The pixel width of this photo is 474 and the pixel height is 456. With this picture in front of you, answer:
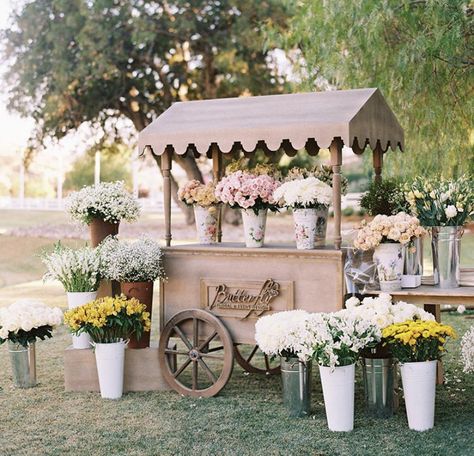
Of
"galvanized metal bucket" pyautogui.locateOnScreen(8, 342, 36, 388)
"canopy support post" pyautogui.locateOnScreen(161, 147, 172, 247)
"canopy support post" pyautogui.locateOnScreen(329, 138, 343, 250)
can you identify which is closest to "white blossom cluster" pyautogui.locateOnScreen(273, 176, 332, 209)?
"canopy support post" pyautogui.locateOnScreen(329, 138, 343, 250)

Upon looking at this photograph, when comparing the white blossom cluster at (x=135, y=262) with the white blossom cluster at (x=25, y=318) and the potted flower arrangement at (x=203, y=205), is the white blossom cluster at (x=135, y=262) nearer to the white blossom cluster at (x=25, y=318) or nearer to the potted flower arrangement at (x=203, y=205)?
the potted flower arrangement at (x=203, y=205)

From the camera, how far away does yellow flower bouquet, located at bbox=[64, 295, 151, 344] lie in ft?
18.2

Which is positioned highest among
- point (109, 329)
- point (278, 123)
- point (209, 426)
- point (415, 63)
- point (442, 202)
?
point (415, 63)

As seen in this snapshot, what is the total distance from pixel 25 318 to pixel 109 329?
769 millimetres

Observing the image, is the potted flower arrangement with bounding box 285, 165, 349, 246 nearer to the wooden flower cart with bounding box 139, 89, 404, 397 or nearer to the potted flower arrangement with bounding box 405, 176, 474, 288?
the wooden flower cart with bounding box 139, 89, 404, 397

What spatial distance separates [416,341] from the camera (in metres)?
4.72

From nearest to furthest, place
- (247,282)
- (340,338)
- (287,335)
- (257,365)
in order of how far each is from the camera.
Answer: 1. (340,338)
2. (287,335)
3. (247,282)
4. (257,365)

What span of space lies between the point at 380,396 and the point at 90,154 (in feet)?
52.1

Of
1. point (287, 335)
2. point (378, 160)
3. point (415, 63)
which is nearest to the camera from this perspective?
point (287, 335)

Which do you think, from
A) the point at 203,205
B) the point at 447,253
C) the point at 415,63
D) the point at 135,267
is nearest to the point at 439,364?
the point at 447,253

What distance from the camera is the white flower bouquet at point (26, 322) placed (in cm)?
598

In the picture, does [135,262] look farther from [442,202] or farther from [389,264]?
[442,202]

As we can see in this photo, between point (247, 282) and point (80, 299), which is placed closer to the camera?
point (247, 282)

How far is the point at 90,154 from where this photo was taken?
19969 mm
